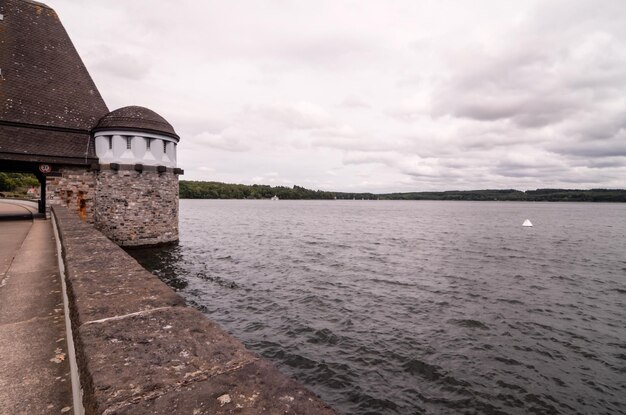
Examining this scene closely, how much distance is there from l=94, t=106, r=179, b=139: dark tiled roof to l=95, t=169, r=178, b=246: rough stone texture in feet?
8.41

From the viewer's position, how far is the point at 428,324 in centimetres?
1174

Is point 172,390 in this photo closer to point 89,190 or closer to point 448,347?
point 448,347

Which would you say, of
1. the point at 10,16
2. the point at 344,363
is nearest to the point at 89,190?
the point at 10,16

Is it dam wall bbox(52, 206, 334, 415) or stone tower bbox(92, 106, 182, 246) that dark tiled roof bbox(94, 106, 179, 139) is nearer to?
stone tower bbox(92, 106, 182, 246)

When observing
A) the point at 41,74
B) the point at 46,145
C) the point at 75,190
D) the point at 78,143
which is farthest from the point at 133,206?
the point at 41,74

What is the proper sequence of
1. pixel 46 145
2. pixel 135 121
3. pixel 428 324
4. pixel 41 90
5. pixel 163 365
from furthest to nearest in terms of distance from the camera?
pixel 41 90 → pixel 135 121 → pixel 46 145 → pixel 428 324 → pixel 163 365

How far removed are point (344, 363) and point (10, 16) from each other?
2832 centimetres

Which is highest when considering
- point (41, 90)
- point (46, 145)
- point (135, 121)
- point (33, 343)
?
point (41, 90)

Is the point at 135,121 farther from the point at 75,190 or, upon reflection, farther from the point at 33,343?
the point at 33,343

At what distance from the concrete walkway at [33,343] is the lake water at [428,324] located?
570 cm

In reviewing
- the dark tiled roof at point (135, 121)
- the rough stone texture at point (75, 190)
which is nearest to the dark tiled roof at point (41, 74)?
the dark tiled roof at point (135, 121)

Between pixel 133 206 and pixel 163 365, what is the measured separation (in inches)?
799

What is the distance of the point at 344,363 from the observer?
916 cm

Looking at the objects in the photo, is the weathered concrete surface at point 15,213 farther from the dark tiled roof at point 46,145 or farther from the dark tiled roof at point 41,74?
the dark tiled roof at point 41,74
